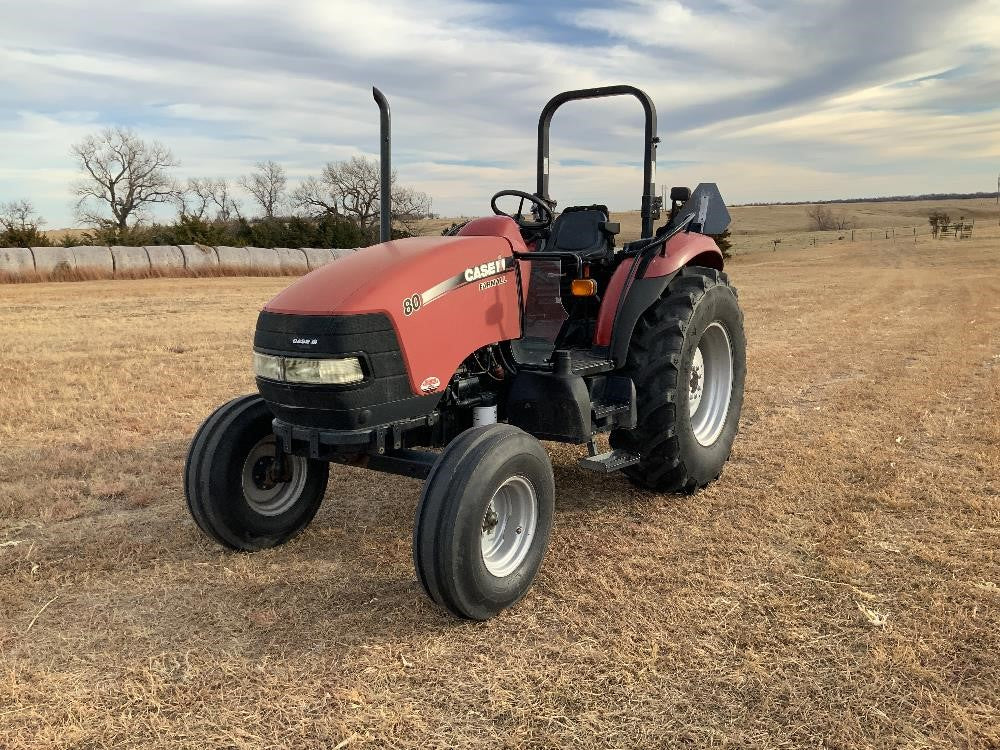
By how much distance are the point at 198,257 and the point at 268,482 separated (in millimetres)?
22088

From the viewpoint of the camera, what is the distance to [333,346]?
2965 mm

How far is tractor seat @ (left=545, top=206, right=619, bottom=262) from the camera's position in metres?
4.25

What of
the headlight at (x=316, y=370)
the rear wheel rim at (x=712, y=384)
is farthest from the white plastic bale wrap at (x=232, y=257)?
the headlight at (x=316, y=370)

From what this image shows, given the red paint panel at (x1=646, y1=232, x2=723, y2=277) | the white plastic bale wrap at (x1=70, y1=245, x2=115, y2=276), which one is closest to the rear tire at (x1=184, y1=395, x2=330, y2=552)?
the red paint panel at (x1=646, y1=232, x2=723, y2=277)

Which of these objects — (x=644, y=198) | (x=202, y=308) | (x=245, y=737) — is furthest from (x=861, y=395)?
(x=202, y=308)

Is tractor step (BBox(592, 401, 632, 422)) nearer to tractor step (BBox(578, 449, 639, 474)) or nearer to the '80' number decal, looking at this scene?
tractor step (BBox(578, 449, 639, 474))

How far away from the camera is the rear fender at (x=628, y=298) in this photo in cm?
396

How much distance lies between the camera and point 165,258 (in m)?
23.1

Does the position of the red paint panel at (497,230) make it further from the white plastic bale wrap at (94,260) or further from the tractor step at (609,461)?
the white plastic bale wrap at (94,260)

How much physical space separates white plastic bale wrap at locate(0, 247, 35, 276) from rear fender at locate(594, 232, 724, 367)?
20.9m

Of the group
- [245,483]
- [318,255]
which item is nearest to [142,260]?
[318,255]

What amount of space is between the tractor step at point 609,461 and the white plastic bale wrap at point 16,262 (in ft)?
69.0

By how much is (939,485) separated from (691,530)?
1611 millimetres

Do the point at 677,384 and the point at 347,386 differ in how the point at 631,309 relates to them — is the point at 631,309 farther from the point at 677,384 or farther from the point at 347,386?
the point at 347,386
